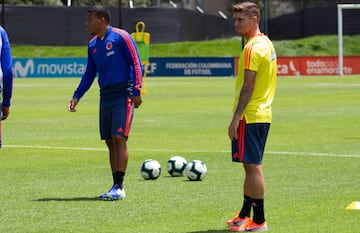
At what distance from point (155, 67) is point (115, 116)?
48.0 m

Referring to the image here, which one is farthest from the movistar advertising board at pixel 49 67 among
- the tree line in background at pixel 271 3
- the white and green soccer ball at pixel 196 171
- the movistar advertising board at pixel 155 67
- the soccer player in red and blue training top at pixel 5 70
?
the soccer player in red and blue training top at pixel 5 70

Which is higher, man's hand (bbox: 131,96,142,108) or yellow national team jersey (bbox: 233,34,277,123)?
yellow national team jersey (bbox: 233,34,277,123)

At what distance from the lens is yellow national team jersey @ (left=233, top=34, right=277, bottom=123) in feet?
30.4

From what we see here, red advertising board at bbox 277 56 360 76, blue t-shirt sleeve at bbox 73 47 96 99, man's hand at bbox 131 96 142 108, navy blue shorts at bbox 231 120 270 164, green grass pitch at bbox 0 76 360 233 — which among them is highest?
blue t-shirt sleeve at bbox 73 47 96 99

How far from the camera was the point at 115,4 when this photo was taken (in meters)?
68.2

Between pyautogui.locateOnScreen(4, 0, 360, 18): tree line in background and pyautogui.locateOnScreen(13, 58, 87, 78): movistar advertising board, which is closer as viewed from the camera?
pyautogui.locateOnScreen(13, 58, 87, 78): movistar advertising board

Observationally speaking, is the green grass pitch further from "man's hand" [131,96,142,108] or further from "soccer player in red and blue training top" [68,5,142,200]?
"man's hand" [131,96,142,108]

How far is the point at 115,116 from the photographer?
12148 mm

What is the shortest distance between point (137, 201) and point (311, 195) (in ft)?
6.52

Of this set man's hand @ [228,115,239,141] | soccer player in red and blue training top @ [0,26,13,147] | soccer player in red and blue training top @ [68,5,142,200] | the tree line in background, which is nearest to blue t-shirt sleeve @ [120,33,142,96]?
soccer player in red and blue training top @ [68,5,142,200]

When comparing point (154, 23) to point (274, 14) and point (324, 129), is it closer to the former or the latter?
point (274, 14)

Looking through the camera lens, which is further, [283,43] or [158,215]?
[283,43]

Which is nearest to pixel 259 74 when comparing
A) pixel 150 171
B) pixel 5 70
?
pixel 5 70

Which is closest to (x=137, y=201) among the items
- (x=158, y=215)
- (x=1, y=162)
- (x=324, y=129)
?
(x=158, y=215)
